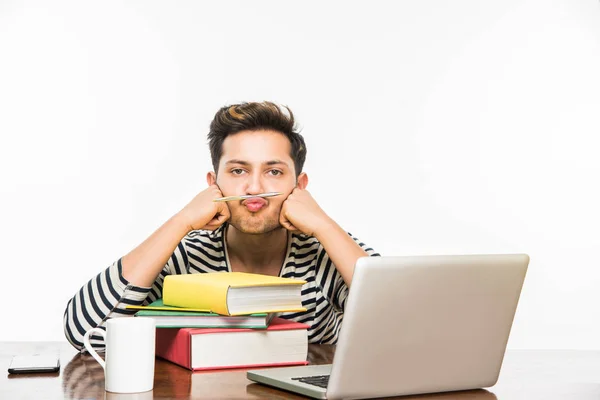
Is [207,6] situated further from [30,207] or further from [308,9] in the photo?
[30,207]

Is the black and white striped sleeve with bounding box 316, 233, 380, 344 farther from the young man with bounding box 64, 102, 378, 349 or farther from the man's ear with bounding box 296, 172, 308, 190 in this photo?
the man's ear with bounding box 296, 172, 308, 190

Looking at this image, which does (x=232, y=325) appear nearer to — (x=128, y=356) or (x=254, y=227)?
(x=128, y=356)

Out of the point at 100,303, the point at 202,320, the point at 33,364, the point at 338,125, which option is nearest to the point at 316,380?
the point at 202,320

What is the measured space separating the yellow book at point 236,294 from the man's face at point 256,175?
1.77 feet

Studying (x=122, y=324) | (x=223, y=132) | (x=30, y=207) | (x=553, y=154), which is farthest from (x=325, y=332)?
(x=553, y=154)

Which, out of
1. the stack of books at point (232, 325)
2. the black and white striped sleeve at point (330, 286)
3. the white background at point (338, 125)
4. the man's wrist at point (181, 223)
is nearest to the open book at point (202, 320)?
the stack of books at point (232, 325)

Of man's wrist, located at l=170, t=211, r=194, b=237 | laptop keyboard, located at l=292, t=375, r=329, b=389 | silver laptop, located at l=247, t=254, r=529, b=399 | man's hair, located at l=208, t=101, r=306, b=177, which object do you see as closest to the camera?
silver laptop, located at l=247, t=254, r=529, b=399

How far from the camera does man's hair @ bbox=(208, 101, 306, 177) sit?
7.28 feet

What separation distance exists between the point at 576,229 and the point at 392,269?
280 centimetres

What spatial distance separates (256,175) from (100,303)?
1.87ft

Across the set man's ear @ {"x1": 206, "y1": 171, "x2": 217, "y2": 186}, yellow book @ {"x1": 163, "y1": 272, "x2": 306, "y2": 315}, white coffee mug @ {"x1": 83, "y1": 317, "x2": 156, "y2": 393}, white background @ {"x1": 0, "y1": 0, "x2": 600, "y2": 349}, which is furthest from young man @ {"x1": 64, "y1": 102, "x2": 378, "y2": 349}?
white background @ {"x1": 0, "y1": 0, "x2": 600, "y2": 349}

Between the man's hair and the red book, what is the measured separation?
0.84 meters

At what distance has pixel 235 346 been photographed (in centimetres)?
142

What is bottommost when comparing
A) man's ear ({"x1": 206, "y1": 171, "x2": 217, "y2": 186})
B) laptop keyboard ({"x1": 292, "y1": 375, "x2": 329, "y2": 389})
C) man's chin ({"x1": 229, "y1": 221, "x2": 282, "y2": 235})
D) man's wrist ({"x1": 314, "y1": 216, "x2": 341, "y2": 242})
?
laptop keyboard ({"x1": 292, "y1": 375, "x2": 329, "y2": 389})
